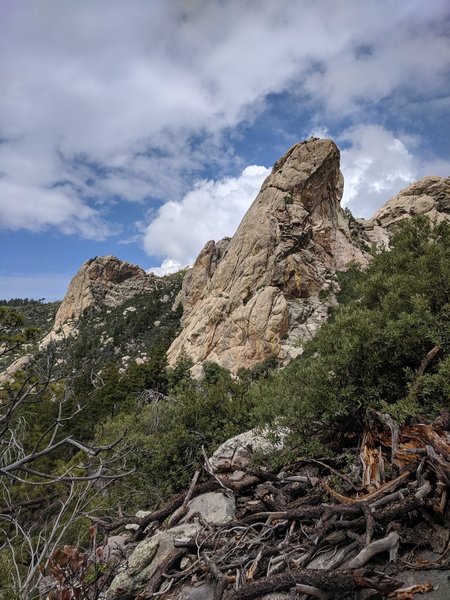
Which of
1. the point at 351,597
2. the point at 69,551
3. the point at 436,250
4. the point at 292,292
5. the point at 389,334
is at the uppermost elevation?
the point at 292,292

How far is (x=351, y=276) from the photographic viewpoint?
4397cm

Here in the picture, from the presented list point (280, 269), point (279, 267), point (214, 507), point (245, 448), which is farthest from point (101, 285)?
point (214, 507)

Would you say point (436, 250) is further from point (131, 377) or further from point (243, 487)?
point (131, 377)

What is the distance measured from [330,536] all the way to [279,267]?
137 ft

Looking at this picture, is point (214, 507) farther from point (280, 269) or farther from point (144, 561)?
point (280, 269)

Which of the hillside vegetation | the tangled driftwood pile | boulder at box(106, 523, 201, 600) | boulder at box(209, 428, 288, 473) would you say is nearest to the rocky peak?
the hillside vegetation

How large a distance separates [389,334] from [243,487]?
3782 mm

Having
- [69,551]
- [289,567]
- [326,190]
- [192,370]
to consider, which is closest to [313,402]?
[289,567]

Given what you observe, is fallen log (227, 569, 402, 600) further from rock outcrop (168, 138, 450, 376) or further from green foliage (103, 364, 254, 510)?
rock outcrop (168, 138, 450, 376)

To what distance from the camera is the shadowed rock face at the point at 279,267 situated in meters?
41.1

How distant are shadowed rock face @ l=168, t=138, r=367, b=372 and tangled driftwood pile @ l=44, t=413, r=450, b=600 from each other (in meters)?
33.4

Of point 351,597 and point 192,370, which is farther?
point 192,370

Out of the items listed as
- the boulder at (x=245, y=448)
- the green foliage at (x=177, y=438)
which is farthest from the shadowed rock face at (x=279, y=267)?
the boulder at (x=245, y=448)

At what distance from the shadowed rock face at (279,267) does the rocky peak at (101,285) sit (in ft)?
153
